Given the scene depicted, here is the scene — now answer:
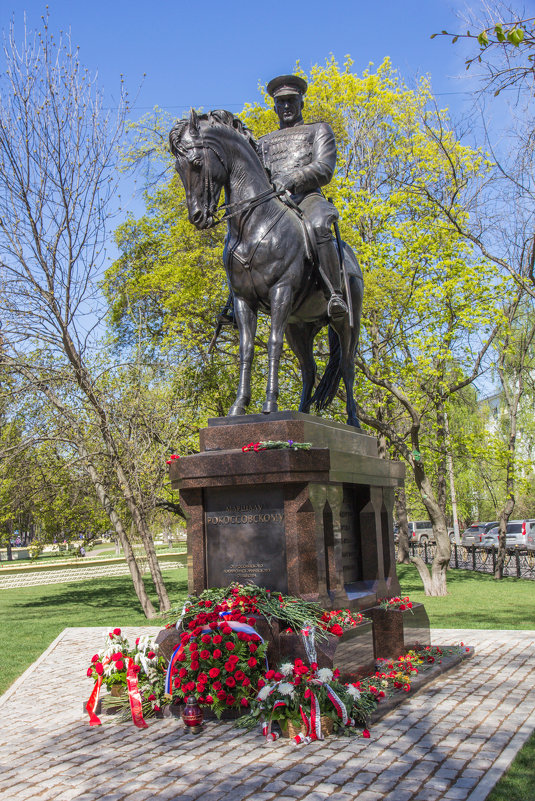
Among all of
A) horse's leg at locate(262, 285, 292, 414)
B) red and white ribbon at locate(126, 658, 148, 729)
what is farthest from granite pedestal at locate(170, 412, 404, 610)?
red and white ribbon at locate(126, 658, 148, 729)

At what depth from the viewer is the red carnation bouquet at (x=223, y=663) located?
20.3 feet

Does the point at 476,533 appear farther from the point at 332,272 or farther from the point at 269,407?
the point at 269,407

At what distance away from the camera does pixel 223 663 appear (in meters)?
6.30

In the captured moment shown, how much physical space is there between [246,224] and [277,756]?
5004mm

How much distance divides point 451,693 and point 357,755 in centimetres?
224

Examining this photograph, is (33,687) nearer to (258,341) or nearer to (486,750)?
(486,750)

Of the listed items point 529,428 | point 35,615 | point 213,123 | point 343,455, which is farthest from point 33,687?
point 529,428

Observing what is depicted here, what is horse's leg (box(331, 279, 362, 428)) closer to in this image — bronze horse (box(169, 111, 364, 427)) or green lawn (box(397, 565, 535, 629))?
bronze horse (box(169, 111, 364, 427))

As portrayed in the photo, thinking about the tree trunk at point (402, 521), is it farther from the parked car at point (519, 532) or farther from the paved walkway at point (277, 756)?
the paved walkway at point (277, 756)

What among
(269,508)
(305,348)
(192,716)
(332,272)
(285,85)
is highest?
(285,85)

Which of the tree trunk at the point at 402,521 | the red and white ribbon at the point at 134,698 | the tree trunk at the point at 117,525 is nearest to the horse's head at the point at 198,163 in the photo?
the red and white ribbon at the point at 134,698

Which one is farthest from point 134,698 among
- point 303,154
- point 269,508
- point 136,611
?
point 136,611

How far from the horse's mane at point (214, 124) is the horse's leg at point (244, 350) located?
1686 millimetres

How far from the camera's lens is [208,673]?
6.30m
